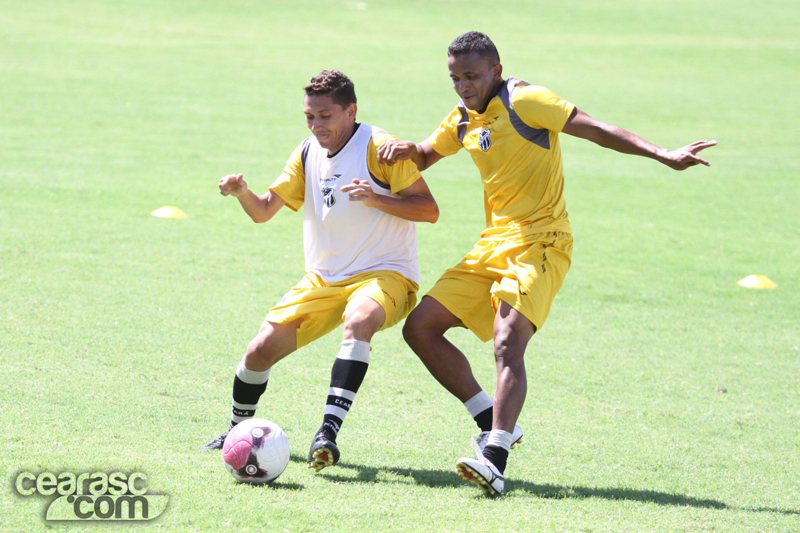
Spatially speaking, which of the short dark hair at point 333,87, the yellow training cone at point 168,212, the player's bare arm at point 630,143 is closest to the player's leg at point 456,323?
the player's bare arm at point 630,143

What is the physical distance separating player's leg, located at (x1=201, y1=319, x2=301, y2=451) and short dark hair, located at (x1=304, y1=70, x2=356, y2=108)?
1.40 m

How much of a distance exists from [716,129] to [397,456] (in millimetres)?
19398

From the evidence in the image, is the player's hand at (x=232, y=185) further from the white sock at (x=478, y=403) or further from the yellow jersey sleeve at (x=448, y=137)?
the white sock at (x=478, y=403)

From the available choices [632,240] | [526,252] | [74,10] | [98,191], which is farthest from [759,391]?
Answer: [74,10]

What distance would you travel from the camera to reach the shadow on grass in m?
5.38

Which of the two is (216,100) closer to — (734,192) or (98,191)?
(98,191)

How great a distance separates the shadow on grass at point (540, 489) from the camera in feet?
17.7

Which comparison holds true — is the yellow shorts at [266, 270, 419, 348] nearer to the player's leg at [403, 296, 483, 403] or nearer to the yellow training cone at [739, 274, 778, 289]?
the player's leg at [403, 296, 483, 403]

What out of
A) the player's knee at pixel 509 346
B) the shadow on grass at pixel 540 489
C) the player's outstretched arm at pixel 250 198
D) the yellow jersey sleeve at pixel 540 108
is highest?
the yellow jersey sleeve at pixel 540 108

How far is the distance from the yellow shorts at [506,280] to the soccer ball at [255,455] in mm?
1412

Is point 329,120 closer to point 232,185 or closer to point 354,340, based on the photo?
point 232,185

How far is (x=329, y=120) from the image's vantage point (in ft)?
19.7

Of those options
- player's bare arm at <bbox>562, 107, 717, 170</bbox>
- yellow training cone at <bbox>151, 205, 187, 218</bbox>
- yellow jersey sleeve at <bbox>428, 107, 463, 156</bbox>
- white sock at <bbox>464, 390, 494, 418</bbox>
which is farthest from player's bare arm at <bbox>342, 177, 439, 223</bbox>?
yellow training cone at <bbox>151, 205, 187, 218</bbox>

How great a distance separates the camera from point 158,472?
5109 mm
